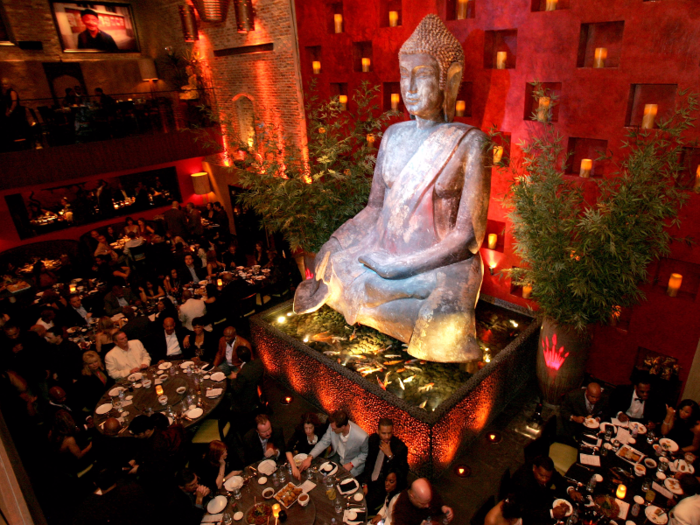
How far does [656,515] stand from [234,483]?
312 cm

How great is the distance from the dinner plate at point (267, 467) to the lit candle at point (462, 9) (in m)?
5.33

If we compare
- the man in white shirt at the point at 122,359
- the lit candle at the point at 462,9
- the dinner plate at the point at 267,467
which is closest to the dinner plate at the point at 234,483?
the dinner plate at the point at 267,467

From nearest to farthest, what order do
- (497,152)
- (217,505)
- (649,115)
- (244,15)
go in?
(217,505) < (649,115) < (497,152) < (244,15)

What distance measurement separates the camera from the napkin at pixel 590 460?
3.81 metres

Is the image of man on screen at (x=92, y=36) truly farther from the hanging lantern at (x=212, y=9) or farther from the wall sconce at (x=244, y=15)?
the wall sconce at (x=244, y=15)

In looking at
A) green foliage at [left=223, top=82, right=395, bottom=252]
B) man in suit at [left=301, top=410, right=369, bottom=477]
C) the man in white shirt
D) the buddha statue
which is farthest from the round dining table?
green foliage at [left=223, top=82, right=395, bottom=252]

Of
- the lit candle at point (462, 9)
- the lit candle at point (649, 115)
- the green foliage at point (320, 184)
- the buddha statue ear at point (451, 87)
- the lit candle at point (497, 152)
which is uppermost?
the lit candle at point (462, 9)

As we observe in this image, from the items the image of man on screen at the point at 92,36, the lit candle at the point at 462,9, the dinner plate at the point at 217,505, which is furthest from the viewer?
the image of man on screen at the point at 92,36

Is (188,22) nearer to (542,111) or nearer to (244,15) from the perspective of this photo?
(244,15)

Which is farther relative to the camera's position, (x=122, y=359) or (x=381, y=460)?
(x=122, y=359)

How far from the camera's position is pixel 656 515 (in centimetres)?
332

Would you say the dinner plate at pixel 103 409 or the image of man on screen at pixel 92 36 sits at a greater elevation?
the image of man on screen at pixel 92 36

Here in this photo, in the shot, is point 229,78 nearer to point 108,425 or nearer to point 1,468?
point 108,425

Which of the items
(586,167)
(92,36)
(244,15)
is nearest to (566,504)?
(586,167)
